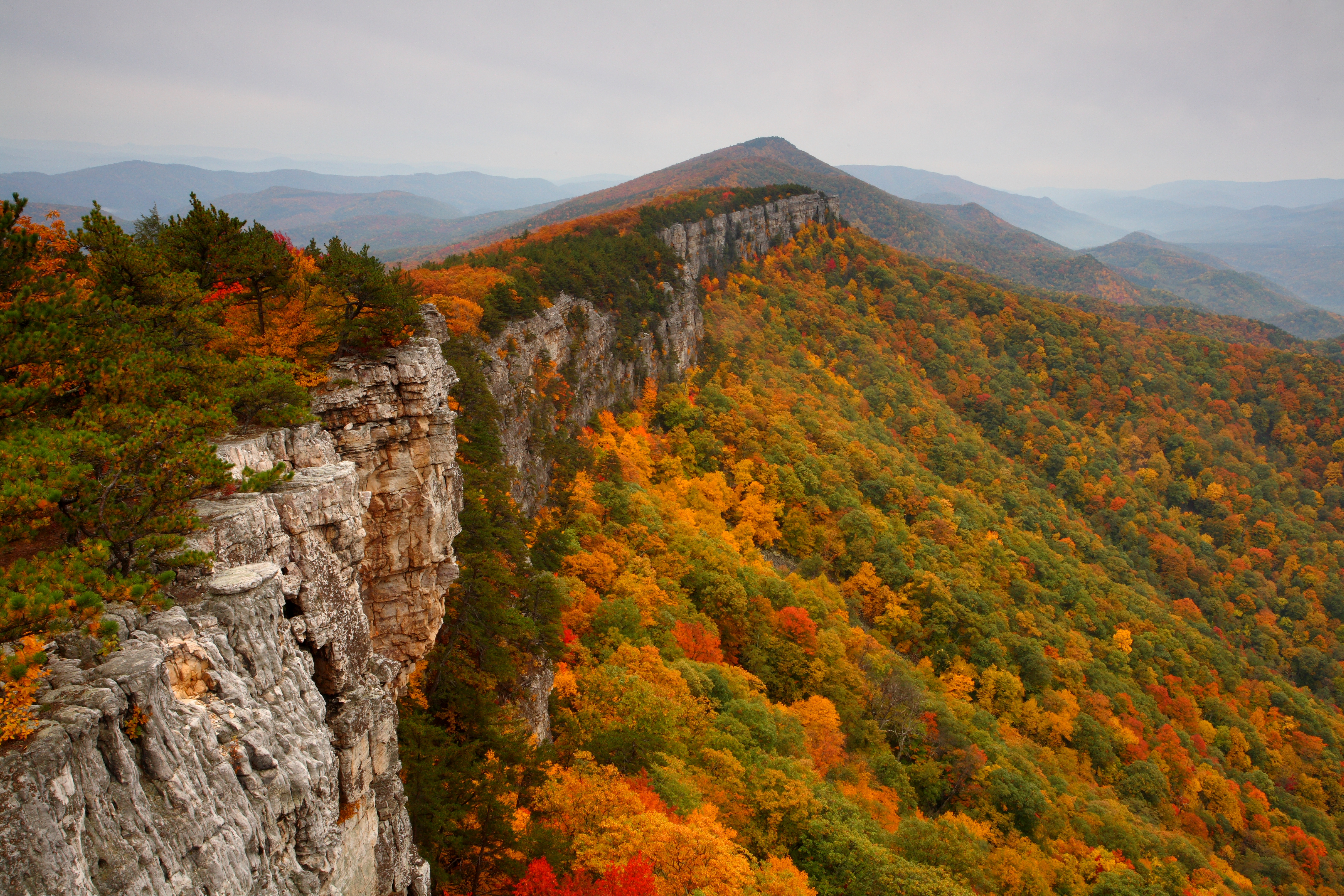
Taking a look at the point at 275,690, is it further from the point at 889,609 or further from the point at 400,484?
the point at 889,609

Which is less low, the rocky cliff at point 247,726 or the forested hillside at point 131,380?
the forested hillside at point 131,380

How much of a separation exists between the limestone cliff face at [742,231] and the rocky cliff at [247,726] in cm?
7092

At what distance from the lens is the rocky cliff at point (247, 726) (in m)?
6.48

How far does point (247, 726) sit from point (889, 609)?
181ft

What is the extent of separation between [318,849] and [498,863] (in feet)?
29.5

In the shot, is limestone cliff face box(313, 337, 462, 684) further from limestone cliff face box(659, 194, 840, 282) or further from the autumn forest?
limestone cliff face box(659, 194, 840, 282)

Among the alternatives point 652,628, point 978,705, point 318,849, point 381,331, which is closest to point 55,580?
point 318,849

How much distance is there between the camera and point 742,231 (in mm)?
100562

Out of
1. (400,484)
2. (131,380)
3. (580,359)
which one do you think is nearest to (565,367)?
(580,359)

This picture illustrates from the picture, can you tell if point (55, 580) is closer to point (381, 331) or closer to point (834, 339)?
point (381, 331)

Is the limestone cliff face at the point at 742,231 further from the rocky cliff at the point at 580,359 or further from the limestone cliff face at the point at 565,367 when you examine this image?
the limestone cliff face at the point at 565,367

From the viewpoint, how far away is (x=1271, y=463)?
105 meters

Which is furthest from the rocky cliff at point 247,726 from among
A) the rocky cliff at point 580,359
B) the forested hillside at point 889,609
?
the rocky cliff at point 580,359

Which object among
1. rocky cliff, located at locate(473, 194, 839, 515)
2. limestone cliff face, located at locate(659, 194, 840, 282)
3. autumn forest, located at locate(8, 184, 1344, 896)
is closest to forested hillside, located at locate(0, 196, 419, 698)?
autumn forest, located at locate(8, 184, 1344, 896)
